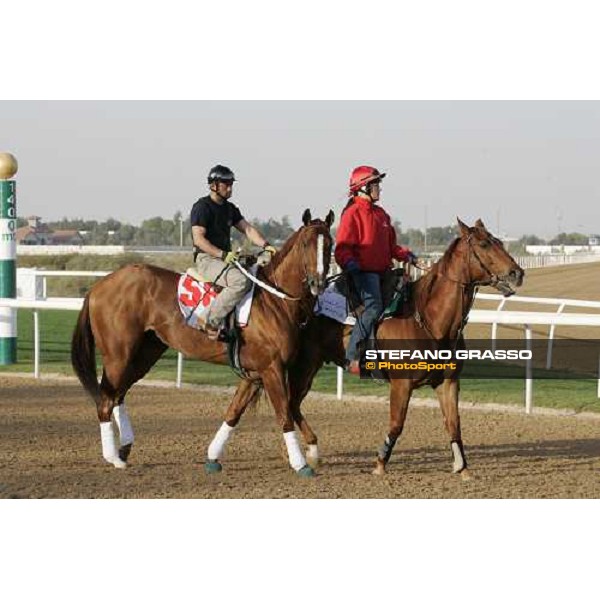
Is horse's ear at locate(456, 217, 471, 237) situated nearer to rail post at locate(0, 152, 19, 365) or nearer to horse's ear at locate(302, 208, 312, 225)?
horse's ear at locate(302, 208, 312, 225)

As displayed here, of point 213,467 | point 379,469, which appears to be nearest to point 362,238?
point 379,469

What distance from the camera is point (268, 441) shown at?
35.0 feet

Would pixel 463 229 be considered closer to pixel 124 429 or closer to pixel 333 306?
pixel 333 306

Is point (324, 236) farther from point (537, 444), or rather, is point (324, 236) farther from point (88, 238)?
point (88, 238)

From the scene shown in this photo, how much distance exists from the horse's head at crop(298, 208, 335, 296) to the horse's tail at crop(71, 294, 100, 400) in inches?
85.7

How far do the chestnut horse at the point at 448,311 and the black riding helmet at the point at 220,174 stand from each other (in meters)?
1.54

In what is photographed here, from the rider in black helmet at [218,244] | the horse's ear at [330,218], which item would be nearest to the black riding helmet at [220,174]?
the rider in black helmet at [218,244]

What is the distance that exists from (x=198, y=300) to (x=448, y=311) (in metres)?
1.97

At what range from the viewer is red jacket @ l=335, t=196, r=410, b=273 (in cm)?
895

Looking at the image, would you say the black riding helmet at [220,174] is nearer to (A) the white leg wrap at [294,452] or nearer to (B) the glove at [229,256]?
(B) the glove at [229,256]

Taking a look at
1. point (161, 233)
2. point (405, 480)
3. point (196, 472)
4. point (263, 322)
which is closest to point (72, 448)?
point (196, 472)

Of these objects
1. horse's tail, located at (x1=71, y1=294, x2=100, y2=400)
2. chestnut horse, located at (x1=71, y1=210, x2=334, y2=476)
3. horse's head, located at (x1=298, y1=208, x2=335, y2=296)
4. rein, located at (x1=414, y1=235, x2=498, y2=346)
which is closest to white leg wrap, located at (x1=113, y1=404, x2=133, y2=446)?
chestnut horse, located at (x1=71, y1=210, x2=334, y2=476)

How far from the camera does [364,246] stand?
8.96 metres

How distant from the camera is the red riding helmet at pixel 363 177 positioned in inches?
349
